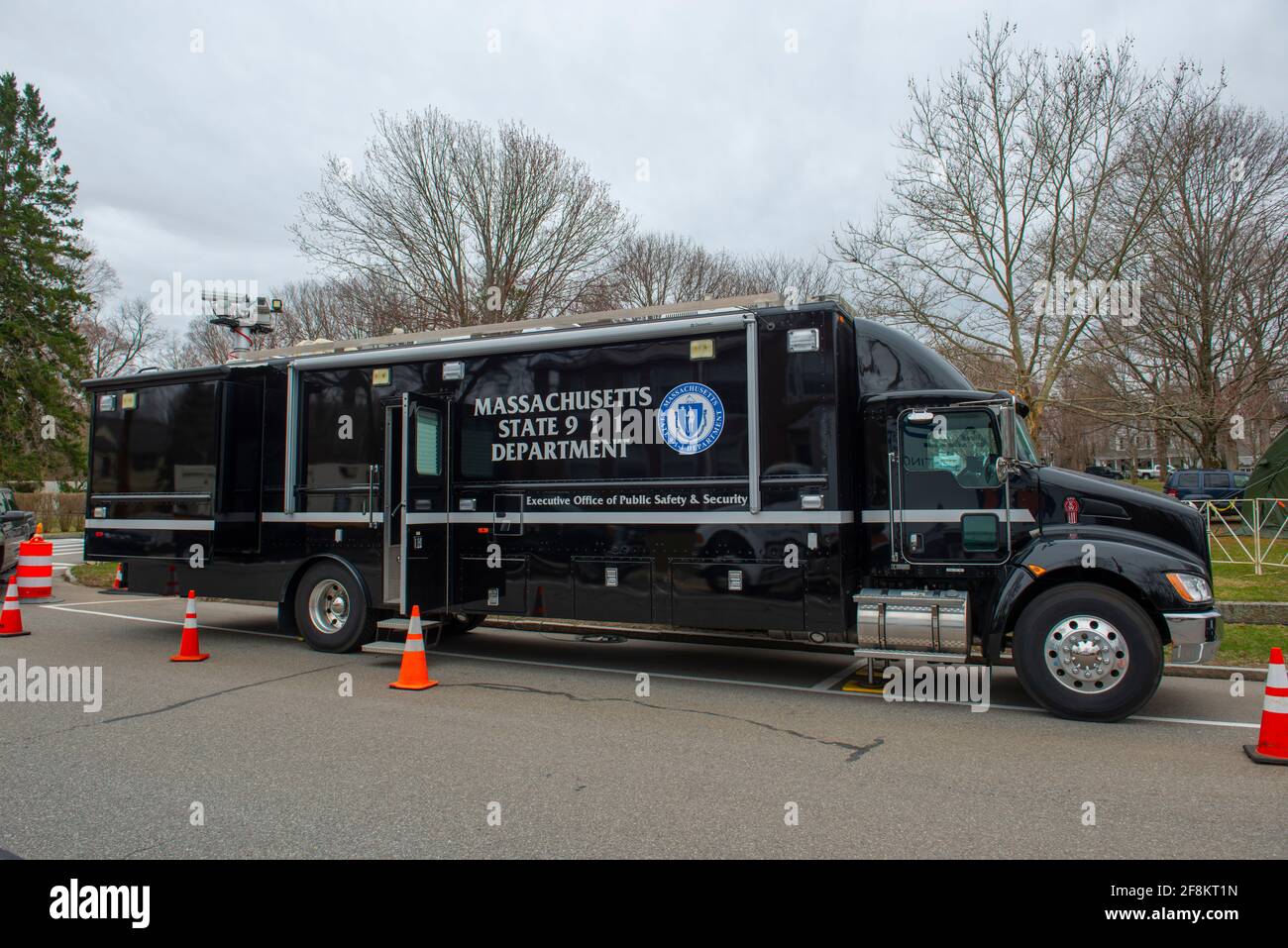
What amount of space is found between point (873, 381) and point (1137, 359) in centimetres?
2890

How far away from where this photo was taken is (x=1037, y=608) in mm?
6664

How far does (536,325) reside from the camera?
8.88 m

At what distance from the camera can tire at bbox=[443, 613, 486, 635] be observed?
10.6m

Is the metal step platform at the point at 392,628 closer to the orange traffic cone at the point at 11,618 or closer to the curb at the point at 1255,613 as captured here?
the orange traffic cone at the point at 11,618

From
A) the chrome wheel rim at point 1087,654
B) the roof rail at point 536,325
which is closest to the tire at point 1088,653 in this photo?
the chrome wheel rim at point 1087,654

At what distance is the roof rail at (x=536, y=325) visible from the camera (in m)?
7.82

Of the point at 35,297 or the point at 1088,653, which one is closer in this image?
the point at 1088,653

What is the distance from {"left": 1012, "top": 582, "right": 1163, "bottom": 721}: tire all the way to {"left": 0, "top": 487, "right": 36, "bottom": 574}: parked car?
1510 centimetres

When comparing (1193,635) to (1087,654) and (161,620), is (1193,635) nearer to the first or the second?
(1087,654)

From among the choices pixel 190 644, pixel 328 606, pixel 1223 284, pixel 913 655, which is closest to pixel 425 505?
pixel 328 606

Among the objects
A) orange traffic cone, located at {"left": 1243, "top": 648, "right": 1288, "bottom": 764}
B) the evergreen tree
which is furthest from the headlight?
the evergreen tree

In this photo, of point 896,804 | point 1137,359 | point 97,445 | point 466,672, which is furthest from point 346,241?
point 1137,359

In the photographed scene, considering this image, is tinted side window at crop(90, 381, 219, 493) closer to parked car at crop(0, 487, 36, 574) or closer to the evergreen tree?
parked car at crop(0, 487, 36, 574)

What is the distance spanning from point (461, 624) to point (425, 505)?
2.47m
